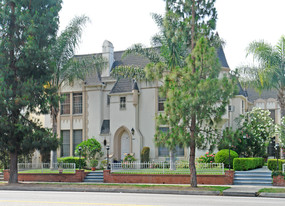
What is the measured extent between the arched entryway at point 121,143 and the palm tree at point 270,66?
442 inches

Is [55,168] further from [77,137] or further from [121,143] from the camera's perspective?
[121,143]

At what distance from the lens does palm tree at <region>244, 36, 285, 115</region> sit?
26188mm

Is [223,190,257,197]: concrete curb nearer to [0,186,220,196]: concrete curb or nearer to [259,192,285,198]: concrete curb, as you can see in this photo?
[259,192,285,198]: concrete curb

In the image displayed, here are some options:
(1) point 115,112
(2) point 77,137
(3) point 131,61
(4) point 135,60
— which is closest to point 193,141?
(1) point 115,112

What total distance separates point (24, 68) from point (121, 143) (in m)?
12.2

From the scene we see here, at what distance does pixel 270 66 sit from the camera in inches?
1046

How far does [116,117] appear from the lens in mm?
32562

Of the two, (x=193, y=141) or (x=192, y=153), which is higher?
(x=193, y=141)

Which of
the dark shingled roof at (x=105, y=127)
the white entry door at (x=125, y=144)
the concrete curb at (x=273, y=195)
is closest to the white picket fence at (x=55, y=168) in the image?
the dark shingled roof at (x=105, y=127)

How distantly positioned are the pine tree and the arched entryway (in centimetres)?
926

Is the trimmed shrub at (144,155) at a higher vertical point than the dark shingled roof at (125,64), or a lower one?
lower

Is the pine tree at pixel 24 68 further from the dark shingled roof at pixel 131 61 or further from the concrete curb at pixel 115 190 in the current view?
the dark shingled roof at pixel 131 61

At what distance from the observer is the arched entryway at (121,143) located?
32625mm

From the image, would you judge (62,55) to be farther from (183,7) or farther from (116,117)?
(183,7)
